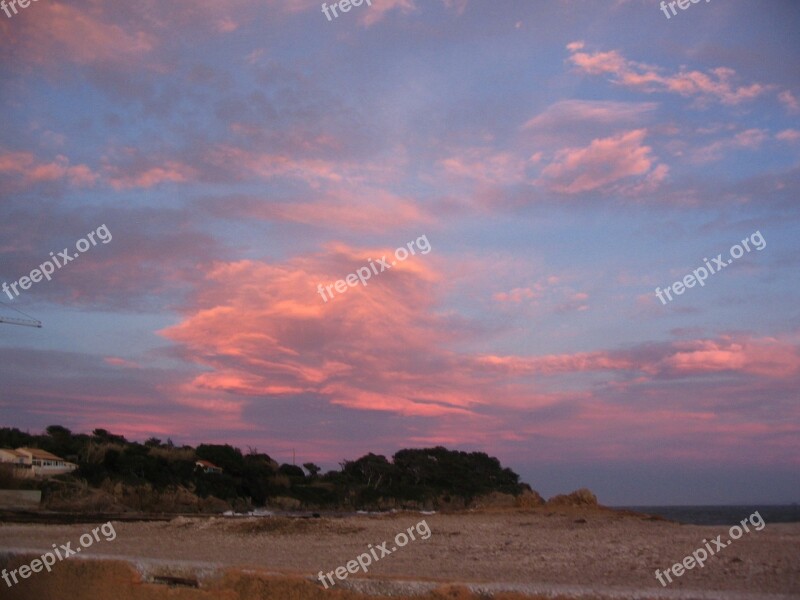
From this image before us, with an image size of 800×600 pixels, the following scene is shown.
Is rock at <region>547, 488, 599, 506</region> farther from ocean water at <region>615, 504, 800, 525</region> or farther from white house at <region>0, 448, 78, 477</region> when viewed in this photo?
white house at <region>0, 448, 78, 477</region>

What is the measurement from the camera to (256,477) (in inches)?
1470

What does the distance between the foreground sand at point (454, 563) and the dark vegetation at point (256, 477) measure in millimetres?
17046

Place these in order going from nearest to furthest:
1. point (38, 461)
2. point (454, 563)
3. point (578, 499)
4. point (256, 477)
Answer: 1. point (454, 563)
2. point (578, 499)
3. point (38, 461)
4. point (256, 477)

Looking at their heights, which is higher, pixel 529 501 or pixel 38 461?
pixel 529 501

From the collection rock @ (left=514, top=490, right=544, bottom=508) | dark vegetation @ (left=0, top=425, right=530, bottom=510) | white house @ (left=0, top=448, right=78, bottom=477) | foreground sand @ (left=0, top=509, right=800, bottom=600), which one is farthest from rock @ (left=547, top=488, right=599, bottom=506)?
white house @ (left=0, top=448, right=78, bottom=477)

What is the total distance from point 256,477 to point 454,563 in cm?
3230

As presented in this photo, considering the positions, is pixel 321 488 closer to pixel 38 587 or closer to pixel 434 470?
pixel 434 470

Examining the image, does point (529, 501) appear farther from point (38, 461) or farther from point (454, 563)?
point (38, 461)

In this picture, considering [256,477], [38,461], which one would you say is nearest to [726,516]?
[256,477]

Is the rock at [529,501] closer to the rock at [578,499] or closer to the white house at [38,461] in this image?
the rock at [578,499]

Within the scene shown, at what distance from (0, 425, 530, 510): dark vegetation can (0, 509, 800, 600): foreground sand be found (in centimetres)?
1705

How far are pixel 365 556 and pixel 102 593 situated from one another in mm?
2459

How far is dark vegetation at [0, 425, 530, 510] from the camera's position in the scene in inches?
1131

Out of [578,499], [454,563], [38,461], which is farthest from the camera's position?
[38,461]
